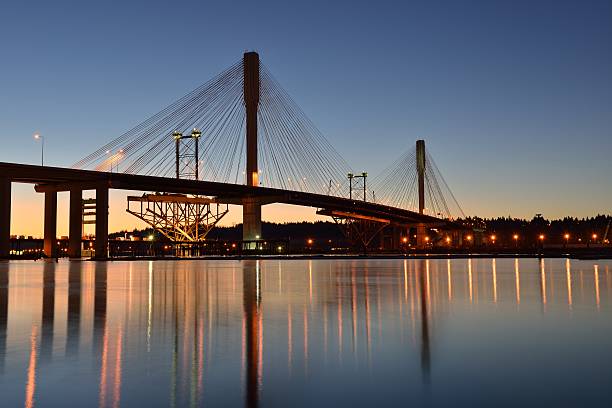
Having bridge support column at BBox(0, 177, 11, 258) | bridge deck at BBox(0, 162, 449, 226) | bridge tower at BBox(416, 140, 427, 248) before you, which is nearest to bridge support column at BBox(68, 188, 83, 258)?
bridge deck at BBox(0, 162, 449, 226)

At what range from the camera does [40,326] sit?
10031 mm

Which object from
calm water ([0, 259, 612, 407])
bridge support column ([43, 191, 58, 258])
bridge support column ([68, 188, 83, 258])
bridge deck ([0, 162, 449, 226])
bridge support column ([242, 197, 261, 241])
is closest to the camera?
calm water ([0, 259, 612, 407])

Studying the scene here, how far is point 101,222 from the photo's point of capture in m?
66.3

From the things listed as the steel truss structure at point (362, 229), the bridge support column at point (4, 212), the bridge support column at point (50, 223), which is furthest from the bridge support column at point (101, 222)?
the steel truss structure at point (362, 229)

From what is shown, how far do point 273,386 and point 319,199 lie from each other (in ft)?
253

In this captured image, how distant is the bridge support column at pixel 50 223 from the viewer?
6925 cm

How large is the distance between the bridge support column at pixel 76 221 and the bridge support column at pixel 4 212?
25.0 feet

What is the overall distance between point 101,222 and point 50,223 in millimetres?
7470

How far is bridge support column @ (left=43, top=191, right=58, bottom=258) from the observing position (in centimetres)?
6925

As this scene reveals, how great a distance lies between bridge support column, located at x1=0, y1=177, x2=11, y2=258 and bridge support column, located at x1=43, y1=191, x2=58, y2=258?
879cm

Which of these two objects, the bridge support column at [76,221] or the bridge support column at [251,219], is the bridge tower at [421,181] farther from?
the bridge support column at [76,221]

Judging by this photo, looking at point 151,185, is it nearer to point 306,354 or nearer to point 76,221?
point 76,221

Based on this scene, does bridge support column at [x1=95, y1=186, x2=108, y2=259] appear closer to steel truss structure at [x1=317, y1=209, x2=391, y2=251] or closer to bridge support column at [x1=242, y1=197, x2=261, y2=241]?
bridge support column at [x1=242, y1=197, x2=261, y2=241]

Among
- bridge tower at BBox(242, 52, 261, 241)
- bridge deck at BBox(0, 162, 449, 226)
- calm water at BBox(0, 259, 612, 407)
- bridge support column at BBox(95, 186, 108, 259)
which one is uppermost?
bridge tower at BBox(242, 52, 261, 241)
